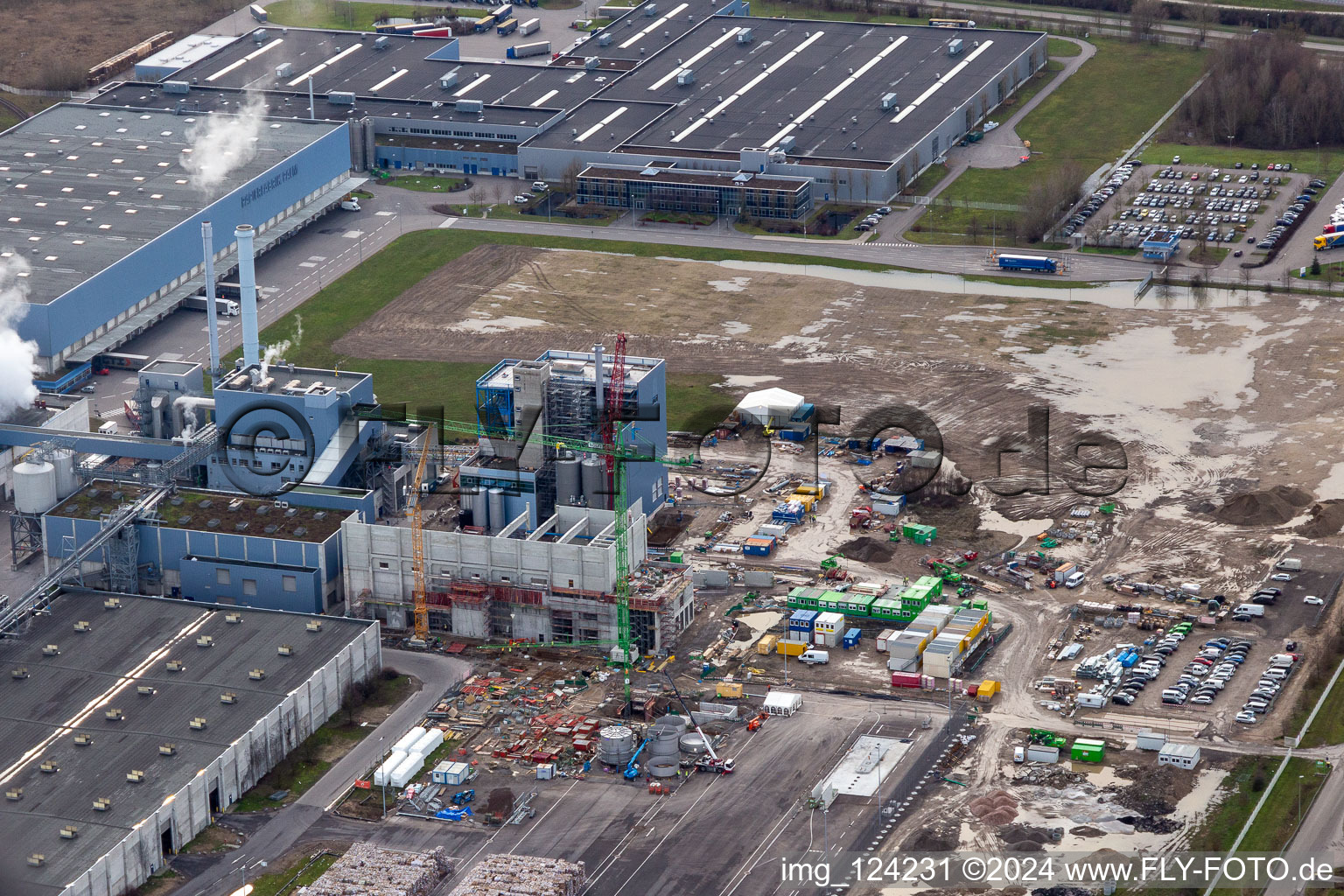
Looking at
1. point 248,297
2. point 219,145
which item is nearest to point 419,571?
point 248,297

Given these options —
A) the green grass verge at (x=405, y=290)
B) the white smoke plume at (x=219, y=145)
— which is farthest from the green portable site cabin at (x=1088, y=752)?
the white smoke plume at (x=219, y=145)

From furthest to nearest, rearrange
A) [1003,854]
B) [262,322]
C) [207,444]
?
1. [262,322]
2. [207,444]
3. [1003,854]

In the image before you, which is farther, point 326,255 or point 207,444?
point 326,255

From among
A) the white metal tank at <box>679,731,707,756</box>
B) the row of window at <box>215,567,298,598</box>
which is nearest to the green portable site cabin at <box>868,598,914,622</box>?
the white metal tank at <box>679,731,707,756</box>

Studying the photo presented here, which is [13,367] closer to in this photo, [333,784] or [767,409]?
[333,784]

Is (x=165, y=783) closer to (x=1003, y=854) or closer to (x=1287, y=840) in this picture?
(x=1003, y=854)

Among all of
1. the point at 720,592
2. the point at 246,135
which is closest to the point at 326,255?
the point at 246,135
